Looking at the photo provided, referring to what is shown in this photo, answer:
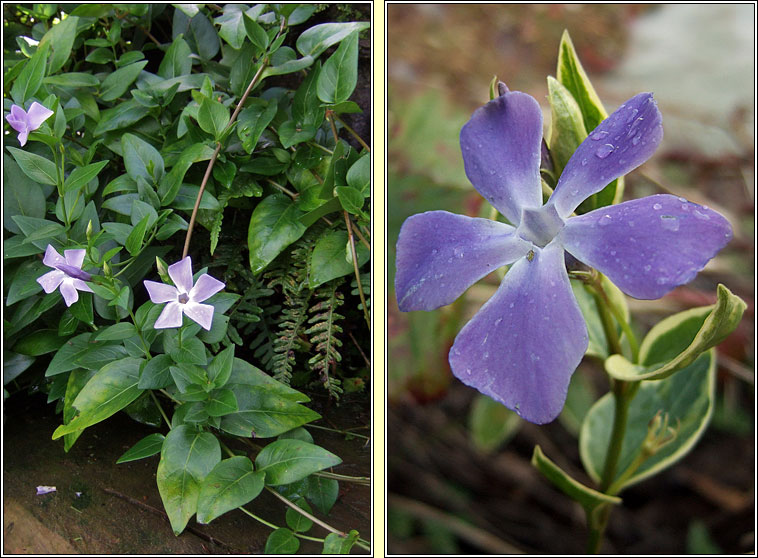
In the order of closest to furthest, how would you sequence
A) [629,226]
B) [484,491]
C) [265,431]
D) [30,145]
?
[629,226] → [265,431] → [30,145] → [484,491]

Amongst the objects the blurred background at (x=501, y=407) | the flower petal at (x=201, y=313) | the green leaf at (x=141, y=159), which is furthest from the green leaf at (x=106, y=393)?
the blurred background at (x=501, y=407)

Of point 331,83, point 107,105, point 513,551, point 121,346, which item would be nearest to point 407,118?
point 331,83

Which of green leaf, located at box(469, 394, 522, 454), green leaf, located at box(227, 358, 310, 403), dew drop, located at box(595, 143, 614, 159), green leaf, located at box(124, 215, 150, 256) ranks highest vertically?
dew drop, located at box(595, 143, 614, 159)

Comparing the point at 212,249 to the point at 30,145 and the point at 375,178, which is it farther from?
the point at 30,145

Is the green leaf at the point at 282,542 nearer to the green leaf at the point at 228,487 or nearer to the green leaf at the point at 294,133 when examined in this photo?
the green leaf at the point at 228,487

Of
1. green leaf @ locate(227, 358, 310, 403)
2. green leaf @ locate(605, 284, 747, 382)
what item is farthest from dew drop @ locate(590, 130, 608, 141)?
green leaf @ locate(227, 358, 310, 403)

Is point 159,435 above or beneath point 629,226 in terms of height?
beneath

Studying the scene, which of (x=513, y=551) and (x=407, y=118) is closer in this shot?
(x=513, y=551)

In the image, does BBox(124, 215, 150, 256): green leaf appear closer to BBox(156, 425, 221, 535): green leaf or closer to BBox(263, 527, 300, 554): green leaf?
BBox(156, 425, 221, 535): green leaf
